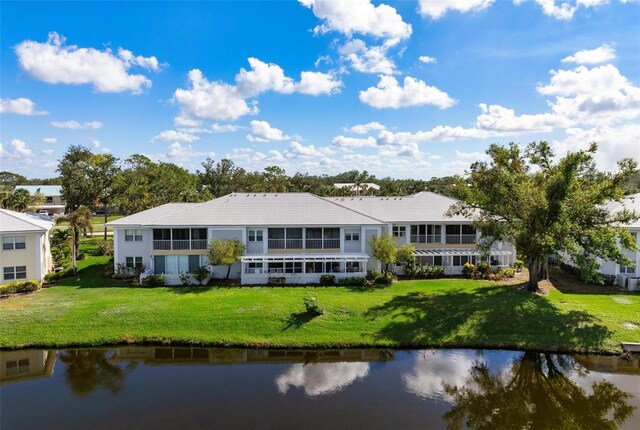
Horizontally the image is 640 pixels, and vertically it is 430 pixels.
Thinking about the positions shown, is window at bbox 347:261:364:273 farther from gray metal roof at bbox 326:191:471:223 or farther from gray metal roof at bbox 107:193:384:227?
gray metal roof at bbox 326:191:471:223

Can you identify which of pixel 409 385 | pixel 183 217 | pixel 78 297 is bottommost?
pixel 409 385

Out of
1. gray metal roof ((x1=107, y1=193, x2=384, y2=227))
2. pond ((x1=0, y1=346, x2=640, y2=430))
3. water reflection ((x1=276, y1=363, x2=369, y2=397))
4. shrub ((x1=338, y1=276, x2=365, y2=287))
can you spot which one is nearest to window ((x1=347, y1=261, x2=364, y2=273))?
shrub ((x1=338, y1=276, x2=365, y2=287))

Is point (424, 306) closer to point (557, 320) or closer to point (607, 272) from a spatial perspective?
point (557, 320)

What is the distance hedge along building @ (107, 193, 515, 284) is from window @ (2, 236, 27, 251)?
242 inches

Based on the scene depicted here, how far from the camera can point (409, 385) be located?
18.5 m

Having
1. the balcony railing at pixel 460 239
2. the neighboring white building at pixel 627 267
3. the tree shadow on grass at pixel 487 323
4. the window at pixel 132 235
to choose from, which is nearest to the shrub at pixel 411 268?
the balcony railing at pixel 460 239

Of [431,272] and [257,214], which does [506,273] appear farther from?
[257,214]

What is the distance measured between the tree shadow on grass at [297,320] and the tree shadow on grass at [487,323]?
3.69 m

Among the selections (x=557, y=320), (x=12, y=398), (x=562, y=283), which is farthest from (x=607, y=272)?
(x=12, y=398)

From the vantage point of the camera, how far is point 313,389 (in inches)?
717

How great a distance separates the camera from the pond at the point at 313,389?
15961 millimetres

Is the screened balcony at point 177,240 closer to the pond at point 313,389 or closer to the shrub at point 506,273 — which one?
the pond at point 313,389

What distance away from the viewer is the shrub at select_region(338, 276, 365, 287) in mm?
32225

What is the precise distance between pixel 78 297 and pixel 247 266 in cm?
1198
